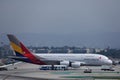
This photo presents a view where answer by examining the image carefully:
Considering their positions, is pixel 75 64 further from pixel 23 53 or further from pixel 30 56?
pixel 23 53

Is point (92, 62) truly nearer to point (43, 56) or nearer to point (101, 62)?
point (101, 62)

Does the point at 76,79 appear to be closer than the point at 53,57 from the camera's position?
Yes

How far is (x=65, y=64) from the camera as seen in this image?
10475 cm

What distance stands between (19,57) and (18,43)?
3.97 meters

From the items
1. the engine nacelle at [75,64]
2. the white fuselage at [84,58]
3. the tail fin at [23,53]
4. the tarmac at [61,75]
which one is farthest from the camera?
the tail fin at [23,53]

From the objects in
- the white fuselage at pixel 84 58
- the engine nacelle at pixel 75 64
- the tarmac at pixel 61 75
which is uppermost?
the white fuselage at pixel 84 58

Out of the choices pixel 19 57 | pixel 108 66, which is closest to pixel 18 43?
pixel 19 57

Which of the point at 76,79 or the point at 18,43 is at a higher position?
the point at 18,43

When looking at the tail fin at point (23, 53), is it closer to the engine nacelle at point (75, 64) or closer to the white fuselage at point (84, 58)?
the white fuselage at point (84, 58)

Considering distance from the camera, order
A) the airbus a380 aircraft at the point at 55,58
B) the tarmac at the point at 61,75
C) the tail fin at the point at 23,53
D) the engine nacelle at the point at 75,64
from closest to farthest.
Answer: the tarmac at the point at 61,75
the engine nacelle at the point at 75,64
the airbus a380 aircraft at the point at 55,58
the tail fin at the point at 23,53

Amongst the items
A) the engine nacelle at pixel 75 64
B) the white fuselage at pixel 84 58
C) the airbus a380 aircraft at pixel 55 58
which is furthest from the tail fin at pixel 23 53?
the engine nacelle at pixel 75 64

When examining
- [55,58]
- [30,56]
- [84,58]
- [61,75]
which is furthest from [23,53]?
[61,75]

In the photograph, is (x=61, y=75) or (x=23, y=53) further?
(x=23, y=53)

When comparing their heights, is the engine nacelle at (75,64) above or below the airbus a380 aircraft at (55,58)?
below
